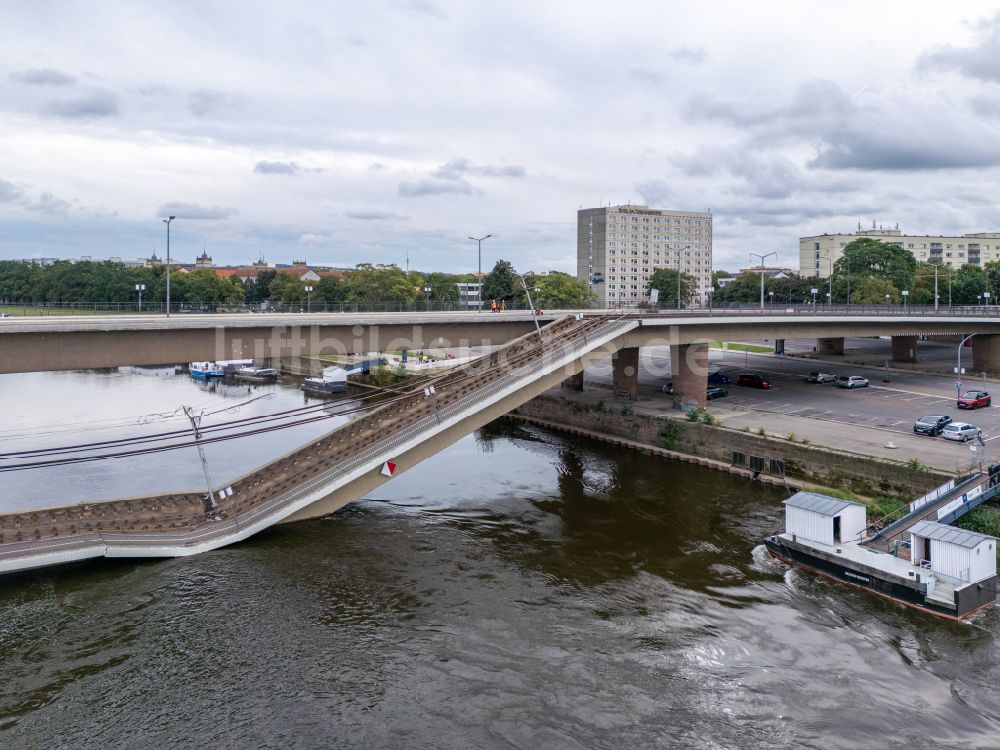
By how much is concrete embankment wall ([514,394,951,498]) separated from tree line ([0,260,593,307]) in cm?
3264

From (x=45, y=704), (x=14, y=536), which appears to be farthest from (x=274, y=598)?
(x=14, y=536)

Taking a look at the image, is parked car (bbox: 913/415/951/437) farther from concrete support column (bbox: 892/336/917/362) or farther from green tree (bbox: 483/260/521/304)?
green tree (bbox: 483/260/521/304)

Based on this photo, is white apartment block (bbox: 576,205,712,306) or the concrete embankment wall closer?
the concrete embankment wall

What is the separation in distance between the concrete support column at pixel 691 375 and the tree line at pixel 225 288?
3417cm

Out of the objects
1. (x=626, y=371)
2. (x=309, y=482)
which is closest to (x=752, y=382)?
(x=626, y=371)

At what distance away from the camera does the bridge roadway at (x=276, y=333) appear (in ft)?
82.4

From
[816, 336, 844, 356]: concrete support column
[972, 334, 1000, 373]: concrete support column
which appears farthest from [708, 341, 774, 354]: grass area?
[972, 334, 1000, 373]: concrete support column

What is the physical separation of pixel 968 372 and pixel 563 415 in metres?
34.6

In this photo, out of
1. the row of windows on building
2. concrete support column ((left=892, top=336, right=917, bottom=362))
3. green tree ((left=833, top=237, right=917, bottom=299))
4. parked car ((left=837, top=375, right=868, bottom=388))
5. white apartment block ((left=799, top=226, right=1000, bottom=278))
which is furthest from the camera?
white apartment block ((left=799, top=226, right=1000, bottom=278))

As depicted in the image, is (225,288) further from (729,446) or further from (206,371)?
(729,446)

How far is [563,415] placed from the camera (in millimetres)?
45125

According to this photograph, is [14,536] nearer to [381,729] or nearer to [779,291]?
[381,729]

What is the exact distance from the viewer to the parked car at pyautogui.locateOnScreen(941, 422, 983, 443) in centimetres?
3284

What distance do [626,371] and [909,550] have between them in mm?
24754
